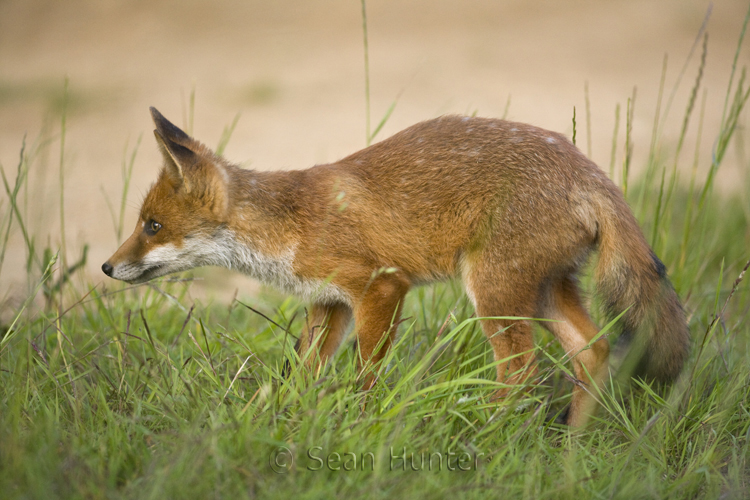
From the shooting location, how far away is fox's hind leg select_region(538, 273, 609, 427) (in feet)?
11.8

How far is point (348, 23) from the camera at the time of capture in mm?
13297

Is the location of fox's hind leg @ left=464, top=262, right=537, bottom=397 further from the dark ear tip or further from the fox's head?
the dark ear tip

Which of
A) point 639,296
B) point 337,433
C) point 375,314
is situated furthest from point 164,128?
point 639,296

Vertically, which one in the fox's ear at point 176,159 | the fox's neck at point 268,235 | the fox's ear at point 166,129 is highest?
the fox's ear at point 166,129

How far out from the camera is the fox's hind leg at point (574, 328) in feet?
11.8

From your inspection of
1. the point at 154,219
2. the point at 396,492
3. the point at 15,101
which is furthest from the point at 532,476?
→ the point at 15,101

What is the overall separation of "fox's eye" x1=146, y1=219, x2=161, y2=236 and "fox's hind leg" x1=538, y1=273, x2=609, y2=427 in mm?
2242

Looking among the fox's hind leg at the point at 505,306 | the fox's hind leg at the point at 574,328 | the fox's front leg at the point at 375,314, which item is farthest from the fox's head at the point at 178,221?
the fox's hind leg at the point at 574,328

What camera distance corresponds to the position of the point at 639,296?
10.8 feet

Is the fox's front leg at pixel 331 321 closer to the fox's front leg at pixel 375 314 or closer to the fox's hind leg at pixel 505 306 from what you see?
the fox's front leg at pixel 375 314

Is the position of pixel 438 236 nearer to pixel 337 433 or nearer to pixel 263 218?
pixel 263 218

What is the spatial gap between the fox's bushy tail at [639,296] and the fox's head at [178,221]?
7.04ft

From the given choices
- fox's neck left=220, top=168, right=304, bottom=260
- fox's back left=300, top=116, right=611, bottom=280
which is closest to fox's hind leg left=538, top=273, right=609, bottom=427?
fox's back left=300, top=116, right=611, bottom=280

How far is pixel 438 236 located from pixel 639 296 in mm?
1125
